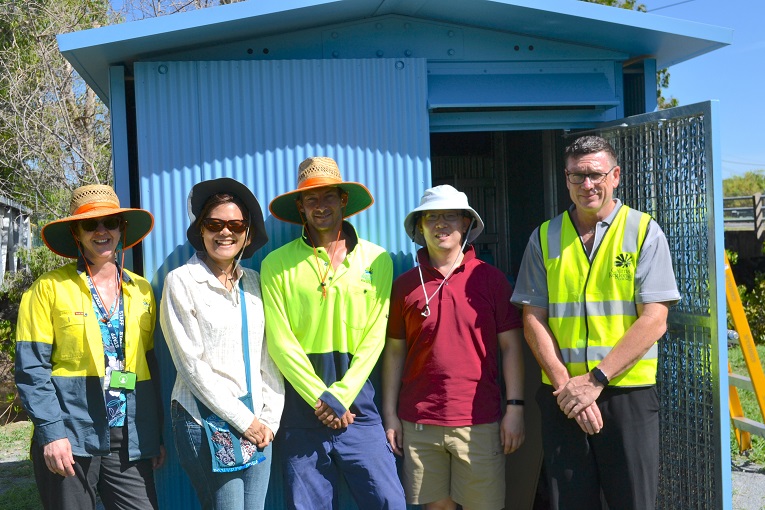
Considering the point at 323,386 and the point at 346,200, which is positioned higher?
the point at 346,200

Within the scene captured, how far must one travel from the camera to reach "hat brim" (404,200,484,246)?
13.9ft

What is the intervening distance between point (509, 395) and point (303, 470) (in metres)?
1.12

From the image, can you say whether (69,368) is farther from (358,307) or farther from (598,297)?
(598,297)

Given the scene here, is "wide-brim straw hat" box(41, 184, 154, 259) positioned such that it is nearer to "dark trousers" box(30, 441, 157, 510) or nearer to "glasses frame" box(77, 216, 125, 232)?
"glasses frame" box(77, 216, 125, 232)

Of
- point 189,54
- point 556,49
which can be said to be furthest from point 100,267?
point 556,49

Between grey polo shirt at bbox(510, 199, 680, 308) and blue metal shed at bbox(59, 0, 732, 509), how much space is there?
0.52 meters

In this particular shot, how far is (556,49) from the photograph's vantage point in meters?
5.26

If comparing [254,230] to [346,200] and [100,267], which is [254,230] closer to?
[346,200]

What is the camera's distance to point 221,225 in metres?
4.13

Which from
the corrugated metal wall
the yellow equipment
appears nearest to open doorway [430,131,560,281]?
the yellow equipment

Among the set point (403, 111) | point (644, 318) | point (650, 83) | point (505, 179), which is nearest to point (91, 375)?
point (403, 111)

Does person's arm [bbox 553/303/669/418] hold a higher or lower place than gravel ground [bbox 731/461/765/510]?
higher

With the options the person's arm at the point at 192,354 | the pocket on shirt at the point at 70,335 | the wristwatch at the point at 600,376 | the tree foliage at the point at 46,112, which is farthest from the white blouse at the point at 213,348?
the tree foliage at the point at 46,112

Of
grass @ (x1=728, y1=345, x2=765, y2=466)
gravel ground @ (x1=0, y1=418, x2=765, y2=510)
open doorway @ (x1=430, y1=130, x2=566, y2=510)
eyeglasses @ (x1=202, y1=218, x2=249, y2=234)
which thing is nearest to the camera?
eyeglasses @ (x1=202, y1=218, x2=249, y2=234)
